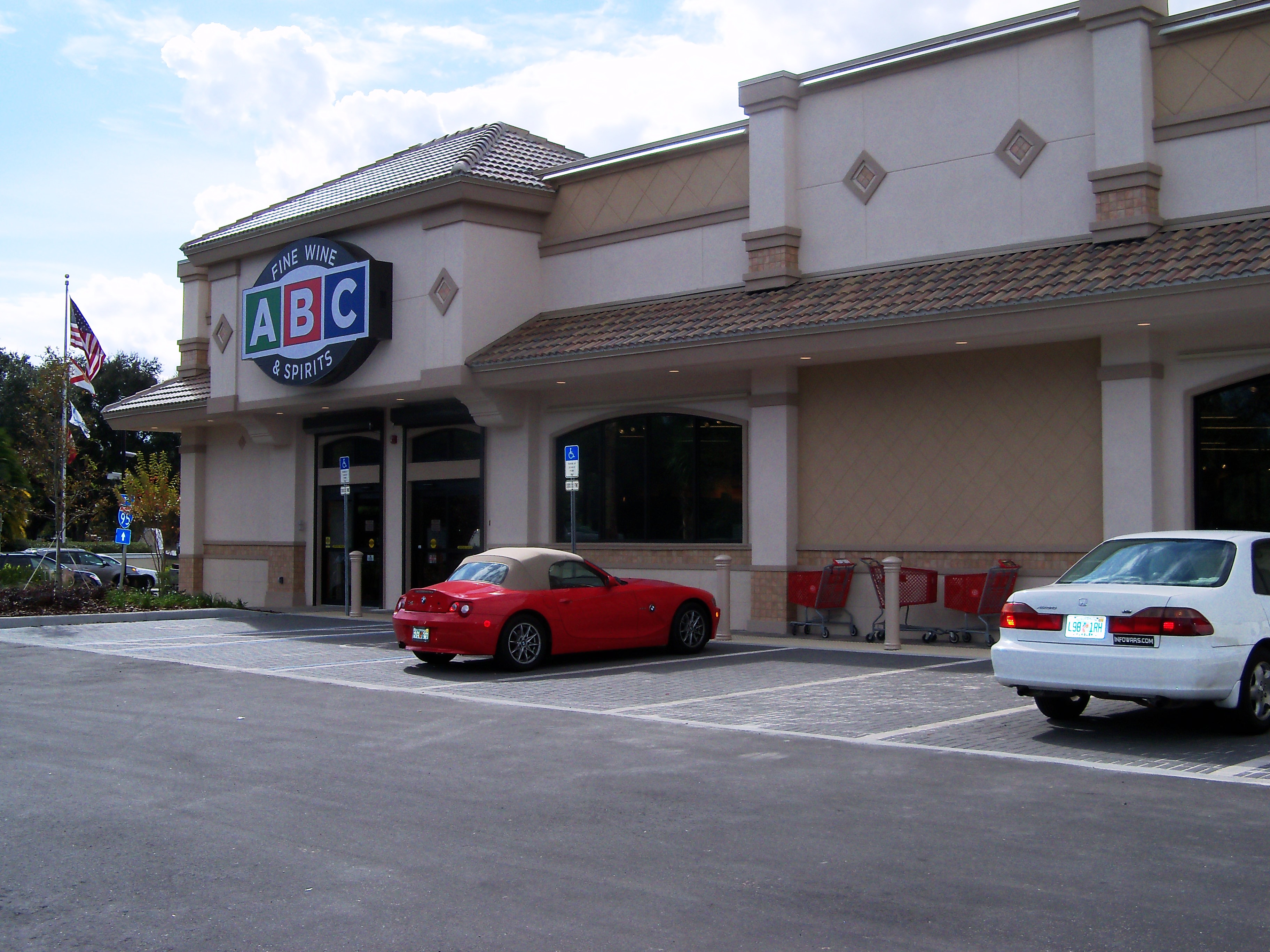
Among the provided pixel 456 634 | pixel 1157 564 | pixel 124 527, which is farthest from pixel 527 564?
pixel 124 527

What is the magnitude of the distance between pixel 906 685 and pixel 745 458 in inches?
284

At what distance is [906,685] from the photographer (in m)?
13.2

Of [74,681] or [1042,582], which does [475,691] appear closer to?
[74,681]

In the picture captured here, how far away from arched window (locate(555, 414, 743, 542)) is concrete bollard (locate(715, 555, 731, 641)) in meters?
1.72

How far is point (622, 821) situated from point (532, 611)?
7564 mm

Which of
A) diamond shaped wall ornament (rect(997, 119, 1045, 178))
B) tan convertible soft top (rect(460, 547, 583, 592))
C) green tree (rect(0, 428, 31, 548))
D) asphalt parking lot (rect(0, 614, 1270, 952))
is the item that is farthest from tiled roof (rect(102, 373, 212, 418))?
diamond shaped wall ornament (rect(997, 119, 1045, 178))

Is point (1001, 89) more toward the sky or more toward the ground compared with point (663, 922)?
more toward the sky

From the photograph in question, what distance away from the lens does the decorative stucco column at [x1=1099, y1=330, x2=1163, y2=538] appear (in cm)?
1562

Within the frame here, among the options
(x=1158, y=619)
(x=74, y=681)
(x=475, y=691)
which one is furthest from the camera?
(x=74, y=681)

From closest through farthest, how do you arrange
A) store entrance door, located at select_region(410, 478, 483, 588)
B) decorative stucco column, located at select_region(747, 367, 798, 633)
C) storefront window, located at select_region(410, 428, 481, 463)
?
decorative stucco column, located at select_region(747, 367, 798, 633) < store entrance door, located at select_region(410, 478, 483, 588) < storefront window, located at select_region(410, 428, 481, 463)

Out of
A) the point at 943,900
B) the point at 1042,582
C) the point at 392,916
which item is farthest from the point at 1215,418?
the point at 392,916

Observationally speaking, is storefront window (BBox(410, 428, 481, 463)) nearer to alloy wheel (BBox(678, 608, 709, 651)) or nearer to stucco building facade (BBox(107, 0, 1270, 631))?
stucco building facade (BBox(107, 0, 1270, 631))

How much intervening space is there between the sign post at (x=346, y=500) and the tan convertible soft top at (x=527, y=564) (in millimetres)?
9161

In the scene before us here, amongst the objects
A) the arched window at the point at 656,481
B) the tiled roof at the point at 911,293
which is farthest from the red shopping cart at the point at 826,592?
the tiled roof at the point at 911,293
